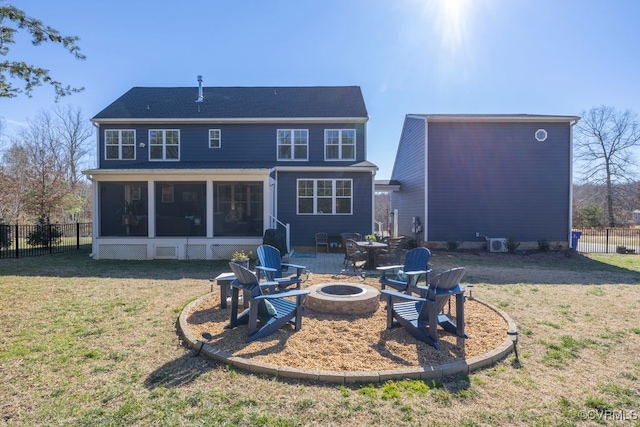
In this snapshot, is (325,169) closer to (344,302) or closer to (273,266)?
(273,266)

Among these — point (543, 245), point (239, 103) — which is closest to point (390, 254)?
point (543, 245)

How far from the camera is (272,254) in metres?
6.15

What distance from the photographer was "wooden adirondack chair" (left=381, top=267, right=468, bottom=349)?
13.3ft

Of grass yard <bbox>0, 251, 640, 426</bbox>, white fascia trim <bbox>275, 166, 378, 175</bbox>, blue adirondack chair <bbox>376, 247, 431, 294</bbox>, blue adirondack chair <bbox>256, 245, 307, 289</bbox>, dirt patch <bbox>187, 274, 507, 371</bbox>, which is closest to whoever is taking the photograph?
grass yard <bbox>0, 251, 640, 426</bbox>

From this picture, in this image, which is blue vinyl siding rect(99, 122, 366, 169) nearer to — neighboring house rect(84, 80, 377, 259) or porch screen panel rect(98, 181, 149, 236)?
neighboring house rect(84, 80, 377, 259)

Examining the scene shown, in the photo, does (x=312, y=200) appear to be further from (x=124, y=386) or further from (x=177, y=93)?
(x=124, y=386)

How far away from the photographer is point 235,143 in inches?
568

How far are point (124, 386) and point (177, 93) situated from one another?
54.1ft

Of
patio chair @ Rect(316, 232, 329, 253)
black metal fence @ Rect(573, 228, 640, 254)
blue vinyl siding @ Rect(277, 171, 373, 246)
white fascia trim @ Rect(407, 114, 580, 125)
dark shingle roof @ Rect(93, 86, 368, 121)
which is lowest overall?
black metal fence @ Rect(573, 228, 640, 254)

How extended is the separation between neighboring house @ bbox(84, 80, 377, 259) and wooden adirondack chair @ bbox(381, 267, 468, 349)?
7.37 m

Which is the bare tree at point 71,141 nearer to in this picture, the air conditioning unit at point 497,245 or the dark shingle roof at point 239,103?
the dark shingle roof at point 239,103

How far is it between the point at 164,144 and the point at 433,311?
46.7ft

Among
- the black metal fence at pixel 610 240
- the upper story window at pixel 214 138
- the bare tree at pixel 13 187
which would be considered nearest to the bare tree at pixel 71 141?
the bare tree at pixel 13 187

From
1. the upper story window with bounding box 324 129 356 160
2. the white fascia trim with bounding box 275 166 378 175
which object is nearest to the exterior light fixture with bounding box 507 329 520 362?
the white fascia trim with bounding box 275 166 378 175
